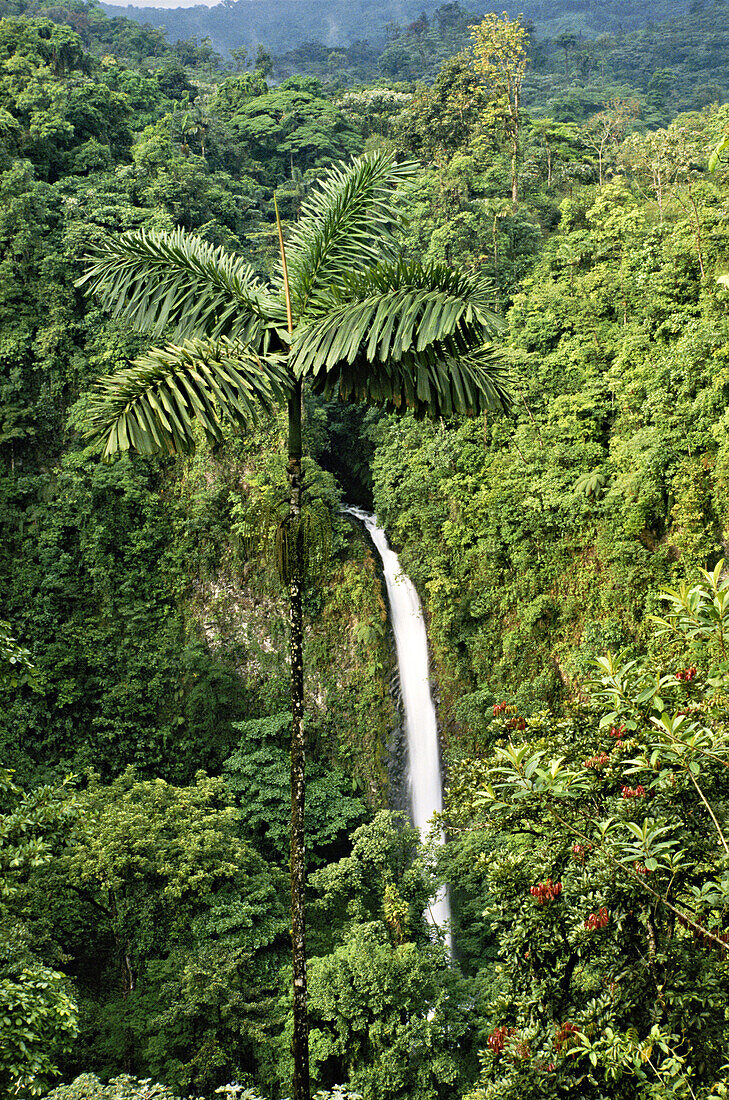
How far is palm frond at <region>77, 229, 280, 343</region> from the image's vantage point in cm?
545

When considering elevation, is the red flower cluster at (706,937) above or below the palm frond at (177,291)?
below

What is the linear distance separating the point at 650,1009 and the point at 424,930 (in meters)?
6.97

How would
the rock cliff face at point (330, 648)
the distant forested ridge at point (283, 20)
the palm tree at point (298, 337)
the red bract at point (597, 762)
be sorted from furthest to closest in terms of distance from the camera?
the distant forested ridge at point (283, 20)
the rock cliff face at point (330, 648)
the palm tree at point (298, 337)
the red bract at point (597, 762)

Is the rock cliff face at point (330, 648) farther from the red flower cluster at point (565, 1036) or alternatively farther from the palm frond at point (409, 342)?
the red flower cluster at point (565, 1036)

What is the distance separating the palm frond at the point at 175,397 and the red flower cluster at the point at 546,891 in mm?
2858

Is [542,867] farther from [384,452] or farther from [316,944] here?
[384,452]

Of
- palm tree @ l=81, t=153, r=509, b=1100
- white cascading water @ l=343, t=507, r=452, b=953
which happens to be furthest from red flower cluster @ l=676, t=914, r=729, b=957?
white cascading water @ l=343, t=507, r=452, b=953

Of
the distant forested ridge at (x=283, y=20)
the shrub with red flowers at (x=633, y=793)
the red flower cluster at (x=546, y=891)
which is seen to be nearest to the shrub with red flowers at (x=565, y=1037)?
the red flower cluster at (x=546, y=891)

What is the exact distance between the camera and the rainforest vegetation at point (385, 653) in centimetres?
417

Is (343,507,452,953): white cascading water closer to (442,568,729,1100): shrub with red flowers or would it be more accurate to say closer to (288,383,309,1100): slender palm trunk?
(288,383,309,1100): slender palm trunk

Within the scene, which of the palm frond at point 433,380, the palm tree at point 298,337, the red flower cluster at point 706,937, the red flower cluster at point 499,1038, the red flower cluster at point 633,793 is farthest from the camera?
the palm frond at point 433,380

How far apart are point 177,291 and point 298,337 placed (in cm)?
106

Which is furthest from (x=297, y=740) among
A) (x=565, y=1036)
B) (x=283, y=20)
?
(x=283, y=20)

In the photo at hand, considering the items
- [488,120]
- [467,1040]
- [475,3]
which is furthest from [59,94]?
[475,3]
